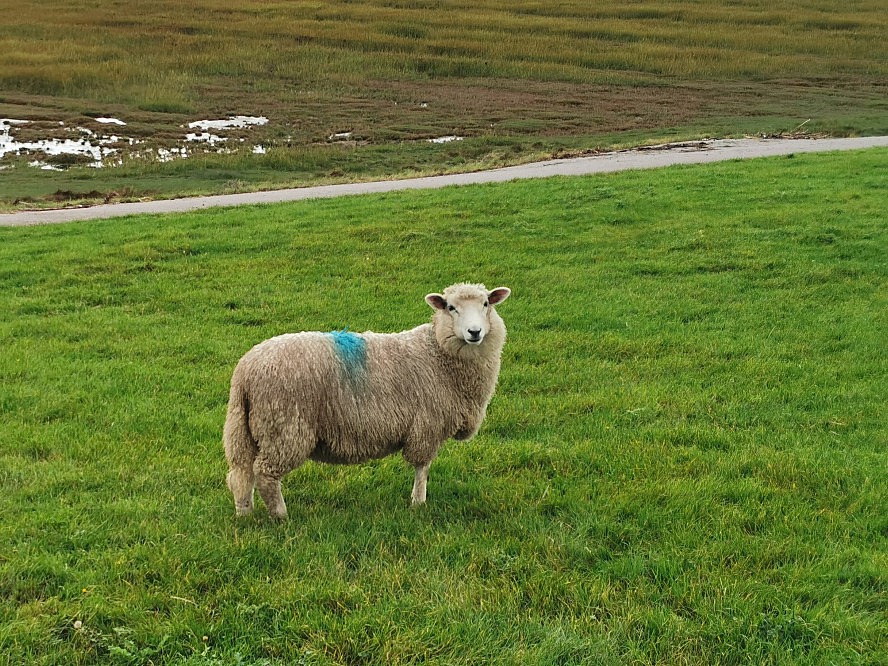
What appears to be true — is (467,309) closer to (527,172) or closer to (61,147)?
(527,172)

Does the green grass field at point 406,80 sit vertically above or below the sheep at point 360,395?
above

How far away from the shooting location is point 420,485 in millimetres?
5672

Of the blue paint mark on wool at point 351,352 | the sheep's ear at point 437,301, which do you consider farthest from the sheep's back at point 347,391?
the sheep's ear at point 437,301

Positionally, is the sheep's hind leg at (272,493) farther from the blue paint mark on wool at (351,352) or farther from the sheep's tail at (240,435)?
the blue paint mark on wool at (351,352)

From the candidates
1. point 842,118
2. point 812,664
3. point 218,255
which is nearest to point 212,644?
point 812,664

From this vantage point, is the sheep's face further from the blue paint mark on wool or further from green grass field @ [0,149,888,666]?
green grass field @ [0,149,888,666]

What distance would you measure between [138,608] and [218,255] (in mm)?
10351

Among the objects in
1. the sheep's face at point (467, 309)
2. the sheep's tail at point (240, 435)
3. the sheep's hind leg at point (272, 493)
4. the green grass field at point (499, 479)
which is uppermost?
the sheep's face at point (467, 309)

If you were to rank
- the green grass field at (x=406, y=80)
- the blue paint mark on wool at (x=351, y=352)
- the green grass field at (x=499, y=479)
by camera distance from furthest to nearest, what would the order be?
the green grass field at (x=406, y=80)
the blue paint mark on wool at (x=351, y=352)
the green grass field at (x=499, y=479)

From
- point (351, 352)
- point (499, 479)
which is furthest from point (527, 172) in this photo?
point (351, 352)

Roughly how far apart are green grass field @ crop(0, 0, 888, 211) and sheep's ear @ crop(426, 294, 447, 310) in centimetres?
1864

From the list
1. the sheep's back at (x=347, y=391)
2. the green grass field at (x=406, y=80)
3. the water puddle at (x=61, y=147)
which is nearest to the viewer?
the sheep's back at (x=347, y=391)

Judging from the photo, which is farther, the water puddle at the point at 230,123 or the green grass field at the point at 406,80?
the water puddle at the point at 230,123

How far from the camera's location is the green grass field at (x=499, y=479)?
13.6ft
